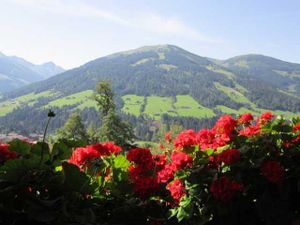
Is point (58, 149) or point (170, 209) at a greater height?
point (58, 149)

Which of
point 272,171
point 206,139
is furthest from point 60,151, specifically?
point 206,139

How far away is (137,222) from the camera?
3527 mm

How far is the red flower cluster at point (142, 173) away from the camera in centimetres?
363

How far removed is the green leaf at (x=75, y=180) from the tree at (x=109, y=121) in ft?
151

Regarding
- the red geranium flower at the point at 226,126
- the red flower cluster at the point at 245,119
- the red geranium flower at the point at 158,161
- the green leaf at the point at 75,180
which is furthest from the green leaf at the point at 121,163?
the red flower cluster at the point at 245,119

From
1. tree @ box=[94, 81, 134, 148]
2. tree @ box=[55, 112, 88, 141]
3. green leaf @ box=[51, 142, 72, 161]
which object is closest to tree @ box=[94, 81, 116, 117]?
tree @ box=[94, 81, 134, 148]

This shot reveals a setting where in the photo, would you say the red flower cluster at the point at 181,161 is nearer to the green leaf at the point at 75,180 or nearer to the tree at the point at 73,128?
the green leaf at the point at 75,180

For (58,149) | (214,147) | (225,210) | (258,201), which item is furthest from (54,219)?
(214,147)

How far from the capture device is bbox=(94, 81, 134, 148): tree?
5106 cm

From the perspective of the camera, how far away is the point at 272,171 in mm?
4184

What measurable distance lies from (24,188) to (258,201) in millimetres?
2311

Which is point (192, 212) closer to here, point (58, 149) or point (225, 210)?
point (225, 210)

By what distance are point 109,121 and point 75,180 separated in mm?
48081

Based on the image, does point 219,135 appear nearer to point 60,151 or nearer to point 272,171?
point 272,171
